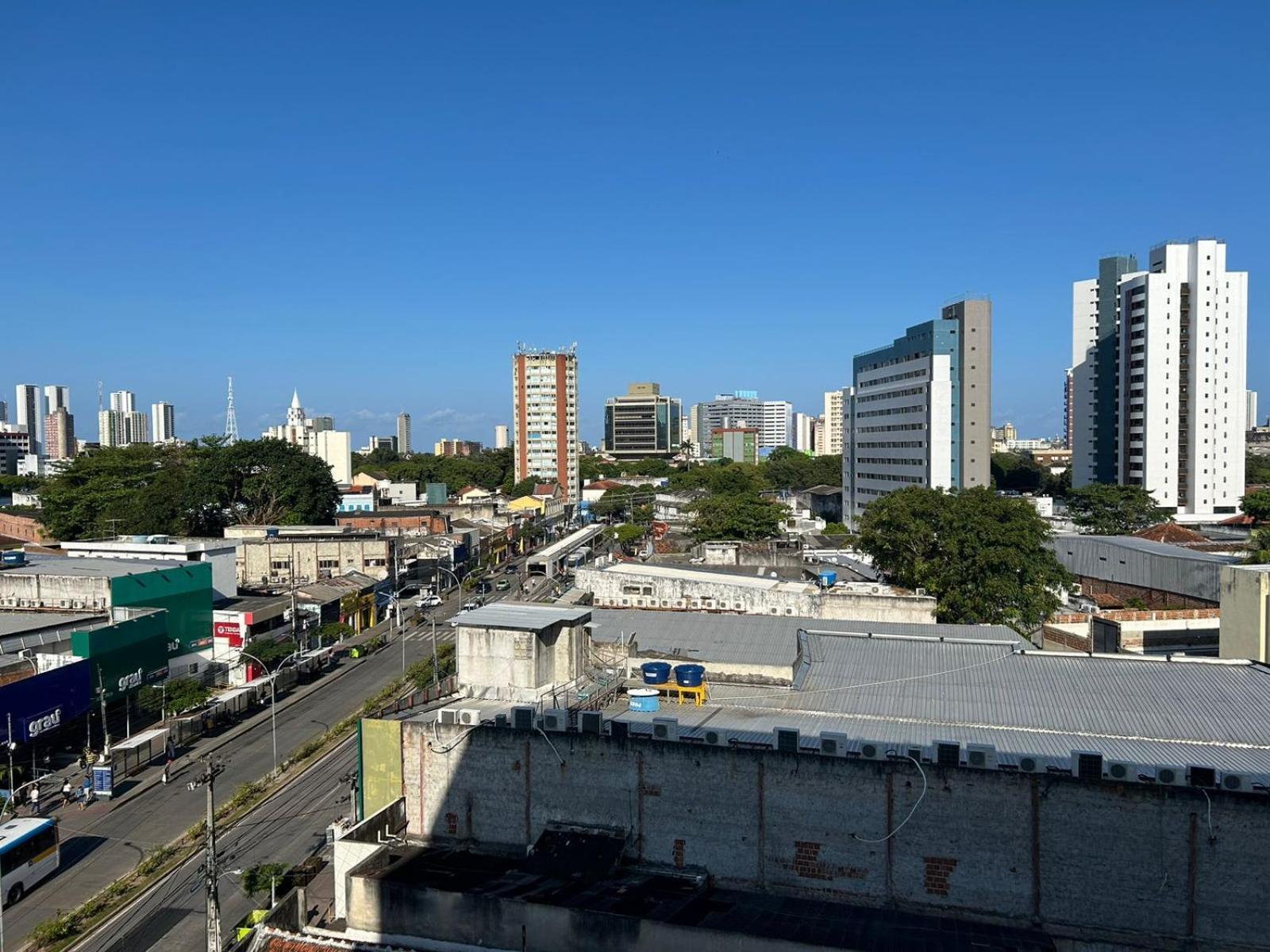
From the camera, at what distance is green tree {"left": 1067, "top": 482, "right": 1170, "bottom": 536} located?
76312 millimetres

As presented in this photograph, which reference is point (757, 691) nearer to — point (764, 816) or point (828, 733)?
point (828, 733)

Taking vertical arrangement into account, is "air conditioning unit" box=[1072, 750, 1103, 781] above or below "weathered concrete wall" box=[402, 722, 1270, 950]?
above

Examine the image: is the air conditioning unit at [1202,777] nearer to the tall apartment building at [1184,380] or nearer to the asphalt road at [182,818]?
the asphalt road at [182,818]

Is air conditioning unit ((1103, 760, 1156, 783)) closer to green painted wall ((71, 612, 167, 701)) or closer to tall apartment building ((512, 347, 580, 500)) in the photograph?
green painted wall ((71, 612, 167, 701))

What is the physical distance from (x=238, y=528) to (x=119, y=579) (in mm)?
31660

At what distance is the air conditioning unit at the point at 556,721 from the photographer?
2091 cm

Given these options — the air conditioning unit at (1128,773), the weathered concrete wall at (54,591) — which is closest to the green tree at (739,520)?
the weathered concrete wall at (54,591)

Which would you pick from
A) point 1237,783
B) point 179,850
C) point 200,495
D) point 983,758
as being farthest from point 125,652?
point 200,495

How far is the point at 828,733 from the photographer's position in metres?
20.7

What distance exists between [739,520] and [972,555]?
103 feet

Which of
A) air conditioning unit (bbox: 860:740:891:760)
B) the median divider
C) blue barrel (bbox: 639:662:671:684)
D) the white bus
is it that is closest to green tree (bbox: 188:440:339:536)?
the median divider

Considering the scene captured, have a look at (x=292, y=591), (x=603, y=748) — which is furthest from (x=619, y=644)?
(x=292, y=591)

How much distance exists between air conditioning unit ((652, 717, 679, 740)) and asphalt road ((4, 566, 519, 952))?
417 inches

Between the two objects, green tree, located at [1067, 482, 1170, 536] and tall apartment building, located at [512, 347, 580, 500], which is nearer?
green tree, located at [1067, 482, 1170, 536]
